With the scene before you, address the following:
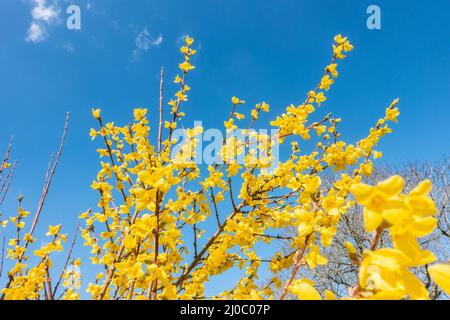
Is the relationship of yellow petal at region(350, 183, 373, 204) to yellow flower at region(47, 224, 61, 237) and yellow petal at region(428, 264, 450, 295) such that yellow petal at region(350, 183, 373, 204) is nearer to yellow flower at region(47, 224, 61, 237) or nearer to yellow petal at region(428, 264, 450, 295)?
yellow petal at region(428, 264, 450, 295)

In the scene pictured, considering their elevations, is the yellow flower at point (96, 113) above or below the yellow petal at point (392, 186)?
above

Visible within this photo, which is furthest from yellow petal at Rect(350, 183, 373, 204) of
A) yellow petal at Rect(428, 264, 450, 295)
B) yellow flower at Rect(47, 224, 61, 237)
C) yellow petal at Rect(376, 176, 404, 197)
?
yellow flower at Rect(47, 224, 61, 237)

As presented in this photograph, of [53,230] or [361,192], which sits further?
[53,230]

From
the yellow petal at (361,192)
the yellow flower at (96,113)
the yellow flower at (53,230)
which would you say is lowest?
the yellow petal at (361,192)

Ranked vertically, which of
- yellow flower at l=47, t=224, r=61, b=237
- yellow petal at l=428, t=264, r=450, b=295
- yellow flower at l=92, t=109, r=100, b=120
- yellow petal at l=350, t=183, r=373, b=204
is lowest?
yellow petal at l=428, t=264, r=450, b=295

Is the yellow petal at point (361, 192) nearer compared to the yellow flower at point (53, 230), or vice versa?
the yellow petal at point (361, 192)

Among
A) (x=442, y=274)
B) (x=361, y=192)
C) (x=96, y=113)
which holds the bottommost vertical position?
(x=442, y=274)

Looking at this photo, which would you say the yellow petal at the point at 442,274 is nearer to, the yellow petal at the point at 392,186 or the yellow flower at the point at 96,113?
the yellow petal at the point at 392,186

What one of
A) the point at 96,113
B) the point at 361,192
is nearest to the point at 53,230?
the point at 96,113

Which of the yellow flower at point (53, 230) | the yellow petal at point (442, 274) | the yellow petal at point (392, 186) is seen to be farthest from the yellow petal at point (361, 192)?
the yellow flower at point (53, 230)

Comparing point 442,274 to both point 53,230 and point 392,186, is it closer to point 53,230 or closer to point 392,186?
point 392,186
